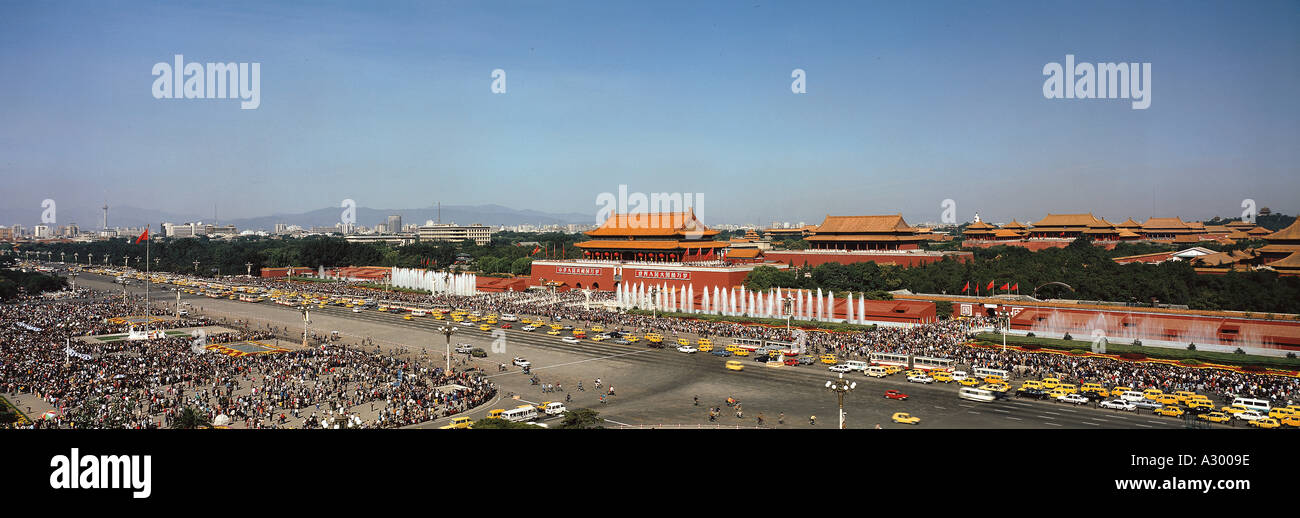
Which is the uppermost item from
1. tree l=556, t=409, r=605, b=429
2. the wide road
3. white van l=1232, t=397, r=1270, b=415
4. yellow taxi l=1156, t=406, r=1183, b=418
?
tree l=556, t=409, r=605, b=429

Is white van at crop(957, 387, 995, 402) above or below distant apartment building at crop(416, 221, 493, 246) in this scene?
below

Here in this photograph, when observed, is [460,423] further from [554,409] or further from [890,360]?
[890,360]

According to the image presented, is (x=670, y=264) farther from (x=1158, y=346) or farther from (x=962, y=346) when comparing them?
(x=1158, y=346)

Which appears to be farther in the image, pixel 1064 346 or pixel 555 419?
pixel 1064 346

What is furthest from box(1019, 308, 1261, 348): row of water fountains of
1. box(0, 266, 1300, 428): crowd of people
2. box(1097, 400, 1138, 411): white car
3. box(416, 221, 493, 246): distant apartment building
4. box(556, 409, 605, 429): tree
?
box(416, 221, 493, 246): distant apartment building

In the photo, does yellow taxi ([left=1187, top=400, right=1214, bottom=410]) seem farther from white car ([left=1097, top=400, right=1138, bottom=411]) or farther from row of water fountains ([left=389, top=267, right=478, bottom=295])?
row of water fountains ([left=389, top=267, right=478, bottom=295])
